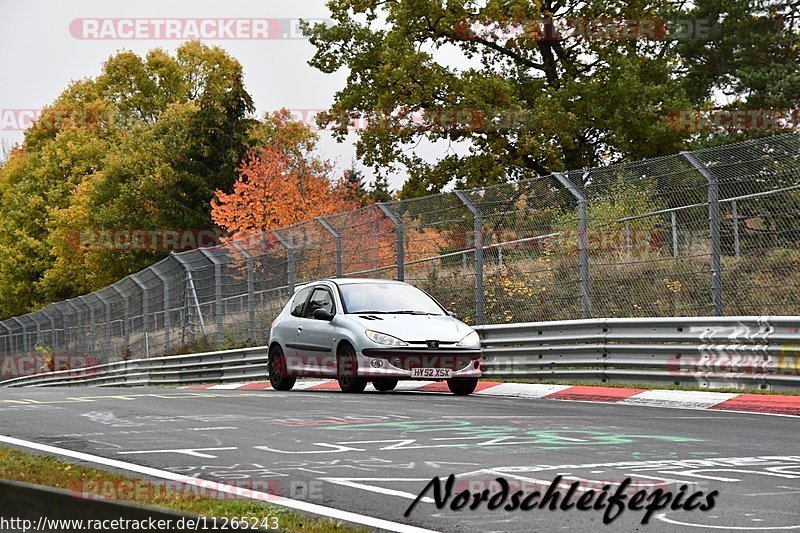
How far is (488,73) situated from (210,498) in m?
33.8

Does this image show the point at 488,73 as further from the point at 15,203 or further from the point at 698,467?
the point at 15,203

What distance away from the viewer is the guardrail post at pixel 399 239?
2067 centimetres

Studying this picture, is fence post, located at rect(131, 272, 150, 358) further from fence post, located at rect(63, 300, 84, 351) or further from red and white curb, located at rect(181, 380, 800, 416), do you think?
red and white curb, located at rect(181, 380, 800, 416)

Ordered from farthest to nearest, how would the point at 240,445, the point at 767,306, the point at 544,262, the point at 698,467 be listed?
the point at 544,262 → the point at 767,306 → the point at 240,445 → the point at 698,467

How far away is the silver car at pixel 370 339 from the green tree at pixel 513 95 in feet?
67.2

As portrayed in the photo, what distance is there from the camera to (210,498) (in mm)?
6969

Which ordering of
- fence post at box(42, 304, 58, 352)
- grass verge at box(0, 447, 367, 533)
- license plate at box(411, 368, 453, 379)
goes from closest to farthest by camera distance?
grass verge at box(0, 447, 367, 533) < license plate at box(411, 368, 453, 379) < fence post at box(42, 304, 58, 352)

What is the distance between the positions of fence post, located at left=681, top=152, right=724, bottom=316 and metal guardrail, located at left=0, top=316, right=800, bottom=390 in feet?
1.64

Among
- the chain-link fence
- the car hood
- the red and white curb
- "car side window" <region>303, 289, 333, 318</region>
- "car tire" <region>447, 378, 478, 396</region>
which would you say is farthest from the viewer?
"car side window" <region>303, 289, 333, 318</region>

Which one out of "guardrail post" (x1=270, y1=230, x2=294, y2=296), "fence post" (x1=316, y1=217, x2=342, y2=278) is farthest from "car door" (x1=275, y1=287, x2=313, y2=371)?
"guardrail post" (x1=270, y1=230, x2=294, y2=296)

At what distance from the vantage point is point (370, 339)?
632 inches

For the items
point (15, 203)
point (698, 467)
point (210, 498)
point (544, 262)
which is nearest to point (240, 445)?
point (210, 498)

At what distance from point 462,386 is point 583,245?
8.25ft

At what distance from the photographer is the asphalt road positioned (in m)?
6.73
